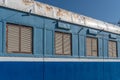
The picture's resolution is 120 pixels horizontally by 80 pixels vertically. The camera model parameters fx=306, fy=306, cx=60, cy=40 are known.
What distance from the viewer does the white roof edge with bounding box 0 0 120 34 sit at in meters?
6.57

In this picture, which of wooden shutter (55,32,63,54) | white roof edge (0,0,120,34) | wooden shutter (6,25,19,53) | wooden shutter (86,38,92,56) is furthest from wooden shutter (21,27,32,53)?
wooden shutter (86,38,92,56)

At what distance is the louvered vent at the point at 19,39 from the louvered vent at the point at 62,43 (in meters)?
1.16

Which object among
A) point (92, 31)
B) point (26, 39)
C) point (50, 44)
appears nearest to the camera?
point (26, 39)

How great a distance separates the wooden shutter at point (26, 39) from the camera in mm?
6743

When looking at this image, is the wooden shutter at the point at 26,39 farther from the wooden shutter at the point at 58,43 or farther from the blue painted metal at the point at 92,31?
the blue painted metal at the point at 92,31

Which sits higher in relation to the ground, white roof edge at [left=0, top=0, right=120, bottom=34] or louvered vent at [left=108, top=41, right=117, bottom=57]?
white roof edge at [left=0, top=0, right=120, bottom=34]

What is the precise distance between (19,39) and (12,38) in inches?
9.7

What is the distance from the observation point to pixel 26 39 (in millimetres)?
6879

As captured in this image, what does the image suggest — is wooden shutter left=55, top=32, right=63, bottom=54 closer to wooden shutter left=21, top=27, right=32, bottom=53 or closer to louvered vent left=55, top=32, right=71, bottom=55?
louvered vent left=55, top=32, right=71, bottom=55

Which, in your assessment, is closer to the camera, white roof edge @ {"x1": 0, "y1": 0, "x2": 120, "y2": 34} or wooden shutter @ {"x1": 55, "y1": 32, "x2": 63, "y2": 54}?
white roof edge @ {"x1": 0, "y1": 0, "x2": 120, "y2": 34}

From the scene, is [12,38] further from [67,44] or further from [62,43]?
[67,44]

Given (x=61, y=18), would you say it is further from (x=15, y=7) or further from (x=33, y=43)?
(x=15, y=7)

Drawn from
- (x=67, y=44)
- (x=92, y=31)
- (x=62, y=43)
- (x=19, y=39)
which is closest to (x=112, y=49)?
(x=92, y=31)
